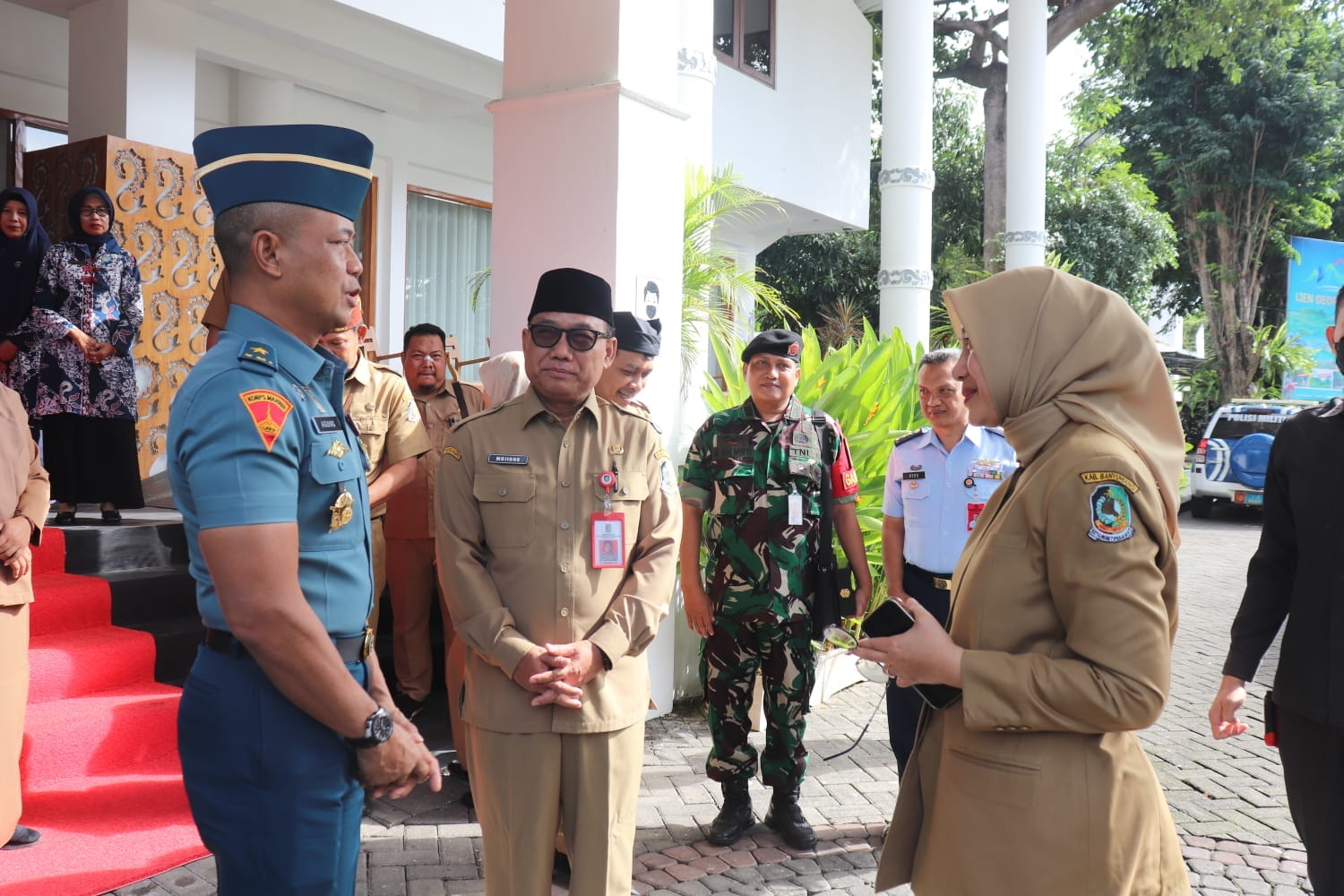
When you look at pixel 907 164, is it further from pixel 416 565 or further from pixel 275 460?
pixel 275 460

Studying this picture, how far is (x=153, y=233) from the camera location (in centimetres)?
688

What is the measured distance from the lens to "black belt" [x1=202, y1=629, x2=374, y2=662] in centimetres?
173

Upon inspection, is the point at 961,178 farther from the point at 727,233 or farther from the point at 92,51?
the point at 92,51

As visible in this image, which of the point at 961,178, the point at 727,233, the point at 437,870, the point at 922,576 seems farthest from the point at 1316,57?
the point at 437,870

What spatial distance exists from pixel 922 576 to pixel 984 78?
58.3 ft

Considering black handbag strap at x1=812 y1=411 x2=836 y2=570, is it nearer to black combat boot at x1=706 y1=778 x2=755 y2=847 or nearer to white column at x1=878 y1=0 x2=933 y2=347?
black combat boot at x1=706 y1=778 x2=755 y2=847

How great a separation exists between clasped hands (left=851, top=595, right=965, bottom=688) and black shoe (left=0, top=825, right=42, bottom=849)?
310 cm

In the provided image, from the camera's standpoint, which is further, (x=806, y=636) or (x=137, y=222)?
(x=137, y=222)

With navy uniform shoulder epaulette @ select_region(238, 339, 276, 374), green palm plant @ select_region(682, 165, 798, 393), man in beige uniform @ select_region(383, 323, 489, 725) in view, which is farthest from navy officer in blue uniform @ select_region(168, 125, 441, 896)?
green palm plant @ select_region(682, 165, 798, 393)

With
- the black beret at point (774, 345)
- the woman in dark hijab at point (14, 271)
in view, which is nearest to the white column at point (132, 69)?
the woman in dark hijab at point (14, 271)

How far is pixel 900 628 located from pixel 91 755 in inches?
140

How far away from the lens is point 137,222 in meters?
6.77

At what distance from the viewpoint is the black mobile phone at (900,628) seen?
1914 mm

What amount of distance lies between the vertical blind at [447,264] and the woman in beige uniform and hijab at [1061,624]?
341 inches
